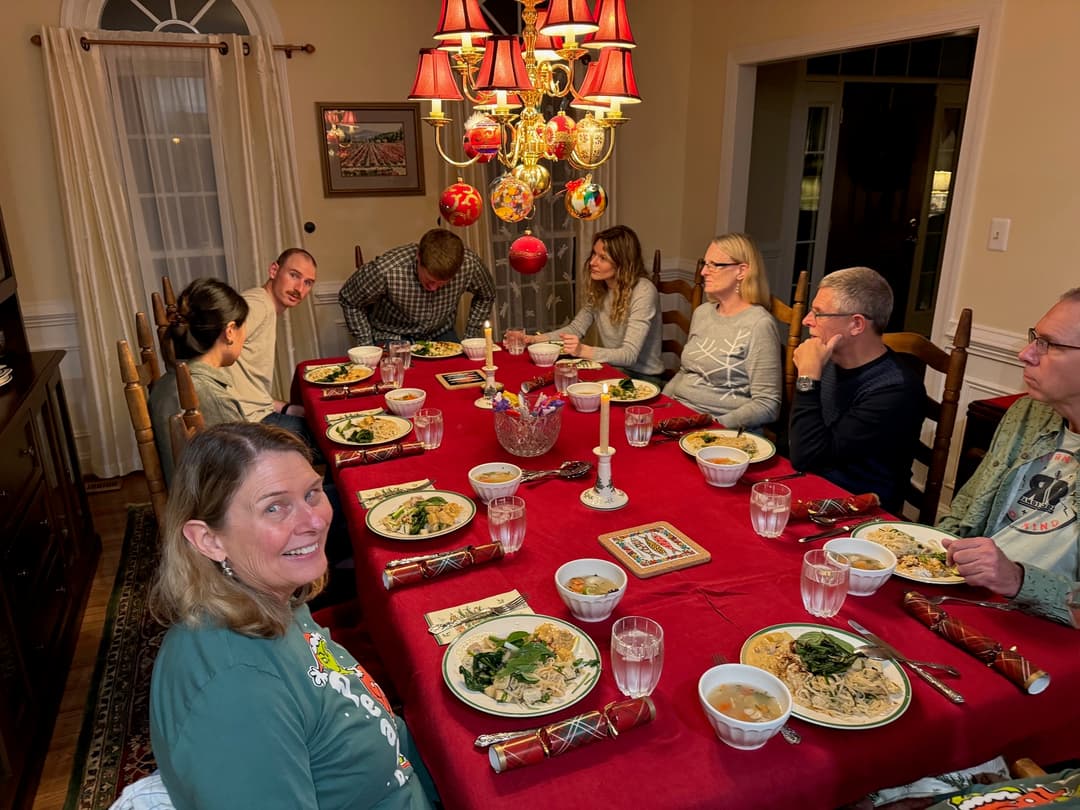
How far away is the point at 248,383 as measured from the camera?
116 inches

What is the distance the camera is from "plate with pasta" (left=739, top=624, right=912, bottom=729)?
112cm

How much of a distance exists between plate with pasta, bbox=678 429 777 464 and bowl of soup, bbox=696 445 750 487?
5 cm

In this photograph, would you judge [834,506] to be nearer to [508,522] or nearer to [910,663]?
[910,663]

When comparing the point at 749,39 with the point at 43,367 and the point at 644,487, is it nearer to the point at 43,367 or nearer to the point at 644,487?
the point at 644,487

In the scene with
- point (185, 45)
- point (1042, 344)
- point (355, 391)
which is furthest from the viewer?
point (185, 45)

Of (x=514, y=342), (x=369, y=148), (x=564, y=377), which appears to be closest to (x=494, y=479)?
(x=564, y=377)

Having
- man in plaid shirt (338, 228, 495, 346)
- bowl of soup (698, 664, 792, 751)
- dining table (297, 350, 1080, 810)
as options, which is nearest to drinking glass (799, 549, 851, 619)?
dining table (297, 350, 1080, 810)

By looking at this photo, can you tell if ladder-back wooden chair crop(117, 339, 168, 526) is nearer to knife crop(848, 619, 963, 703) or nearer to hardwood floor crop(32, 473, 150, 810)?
hardwood floor crop(32, 473, 150, 810)

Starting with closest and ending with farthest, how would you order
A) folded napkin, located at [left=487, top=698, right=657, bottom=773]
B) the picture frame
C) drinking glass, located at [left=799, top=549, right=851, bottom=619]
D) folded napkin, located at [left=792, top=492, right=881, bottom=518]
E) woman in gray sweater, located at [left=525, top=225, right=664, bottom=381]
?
folded napkin, located at [left=487, top=698, right=657, bottom=773] < drinking glass, located at [left=799, top=549, right=851, bottom=619] < folded napkin, located at [left=792, top=492, right=881, bottom=518] < woman in gray sweater, located at [left=525, top=225, right=664, bottom=381] < the picture frame

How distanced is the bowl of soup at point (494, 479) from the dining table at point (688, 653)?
40mm

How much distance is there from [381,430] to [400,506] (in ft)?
1.90

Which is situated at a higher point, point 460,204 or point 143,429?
point 460,204

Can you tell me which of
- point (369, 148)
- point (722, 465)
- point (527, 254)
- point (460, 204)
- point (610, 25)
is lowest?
point (722, 465)

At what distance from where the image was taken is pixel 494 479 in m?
1.90
